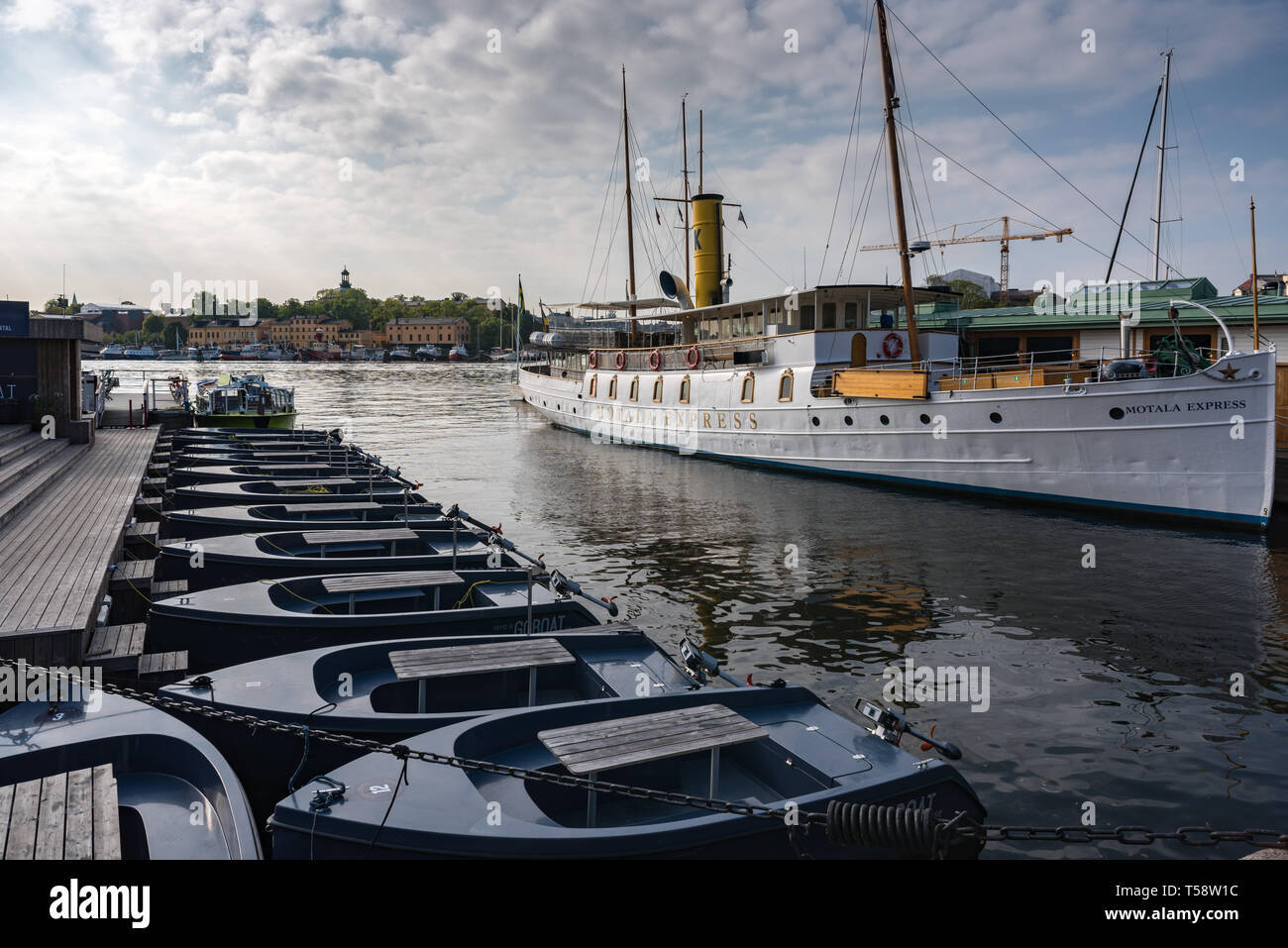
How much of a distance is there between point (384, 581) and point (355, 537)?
10.5 ft

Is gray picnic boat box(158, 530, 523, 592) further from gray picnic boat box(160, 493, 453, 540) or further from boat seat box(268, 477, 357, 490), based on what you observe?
boat seat box(268, 477, 357, 490)

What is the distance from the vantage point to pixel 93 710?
6852 millimetres

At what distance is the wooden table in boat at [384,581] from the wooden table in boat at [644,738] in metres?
4.91

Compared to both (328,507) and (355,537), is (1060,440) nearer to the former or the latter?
(355,537)

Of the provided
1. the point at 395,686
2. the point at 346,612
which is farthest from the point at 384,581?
the point at 395,686

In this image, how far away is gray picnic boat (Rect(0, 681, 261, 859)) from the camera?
17.0ft

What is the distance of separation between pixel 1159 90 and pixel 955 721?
36933 mm

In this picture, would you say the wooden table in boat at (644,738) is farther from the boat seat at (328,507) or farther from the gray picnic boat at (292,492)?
the gray picnic boat at (292,492)

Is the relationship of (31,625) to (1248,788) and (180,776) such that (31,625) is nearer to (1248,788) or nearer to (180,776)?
(180,776)

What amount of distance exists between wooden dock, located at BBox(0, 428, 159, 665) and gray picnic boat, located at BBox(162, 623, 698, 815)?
1.65 metres

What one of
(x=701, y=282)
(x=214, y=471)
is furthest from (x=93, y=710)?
(x=701, y=282)

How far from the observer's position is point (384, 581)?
10742 millimetres

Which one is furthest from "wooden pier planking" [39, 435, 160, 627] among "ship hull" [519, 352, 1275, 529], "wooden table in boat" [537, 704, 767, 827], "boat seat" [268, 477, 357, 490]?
"ship hull" [519, 352, 1275, 529]

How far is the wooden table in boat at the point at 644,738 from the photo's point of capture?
582 cm
